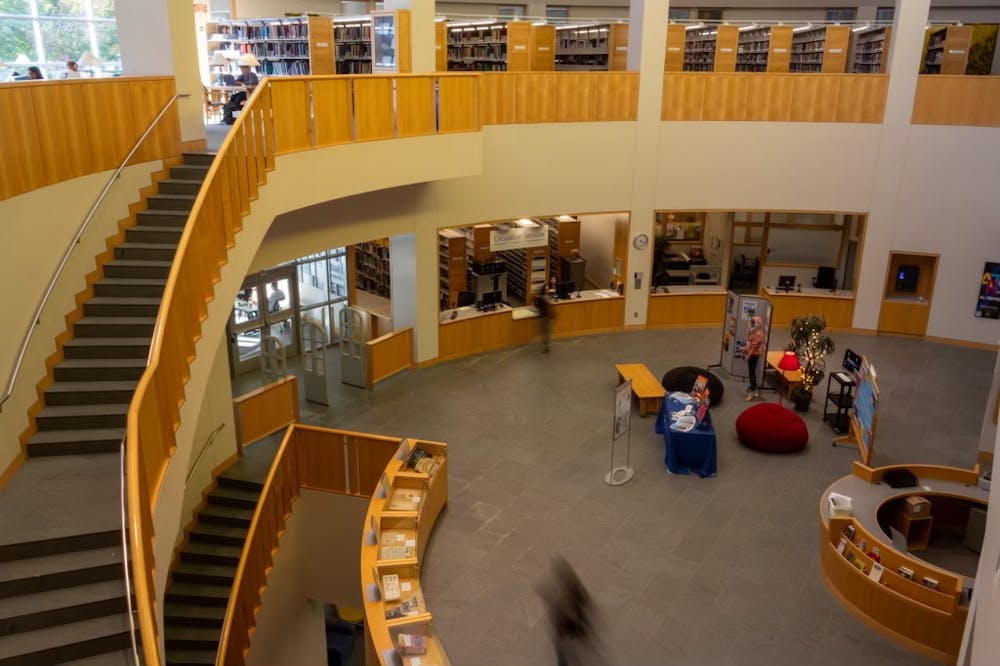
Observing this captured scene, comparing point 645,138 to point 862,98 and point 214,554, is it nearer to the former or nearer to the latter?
point 862,98

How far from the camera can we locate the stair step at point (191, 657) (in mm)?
10211

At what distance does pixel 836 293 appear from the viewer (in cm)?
1764

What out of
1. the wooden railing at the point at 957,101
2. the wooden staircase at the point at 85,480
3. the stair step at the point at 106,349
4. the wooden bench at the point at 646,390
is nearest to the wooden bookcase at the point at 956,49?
the wooden railing at the point at 957,101

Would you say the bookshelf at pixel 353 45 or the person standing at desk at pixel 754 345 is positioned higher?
the bookshelf at pixel 353 45

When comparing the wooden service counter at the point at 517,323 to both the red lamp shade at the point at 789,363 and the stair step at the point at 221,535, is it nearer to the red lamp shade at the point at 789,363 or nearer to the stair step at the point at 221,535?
the red lamp shade at the point at 789,363

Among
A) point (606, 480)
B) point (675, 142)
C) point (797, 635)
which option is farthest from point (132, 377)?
point (675, 142)

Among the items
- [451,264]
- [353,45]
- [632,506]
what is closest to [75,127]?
[632,506]

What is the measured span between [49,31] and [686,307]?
14912 mm

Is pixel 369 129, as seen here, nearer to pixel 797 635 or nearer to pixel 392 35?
pixel 392 35

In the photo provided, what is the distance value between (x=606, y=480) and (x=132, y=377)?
628cm

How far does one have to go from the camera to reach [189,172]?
10102mm

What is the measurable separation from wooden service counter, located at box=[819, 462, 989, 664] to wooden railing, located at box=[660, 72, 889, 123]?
8710 millimetres

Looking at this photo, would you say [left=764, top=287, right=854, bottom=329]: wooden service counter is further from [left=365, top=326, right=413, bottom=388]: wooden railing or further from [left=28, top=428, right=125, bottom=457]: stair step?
[left=28, top=428, right=125, bottom=457]: stair step

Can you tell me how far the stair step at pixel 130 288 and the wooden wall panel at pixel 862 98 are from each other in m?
13.6
